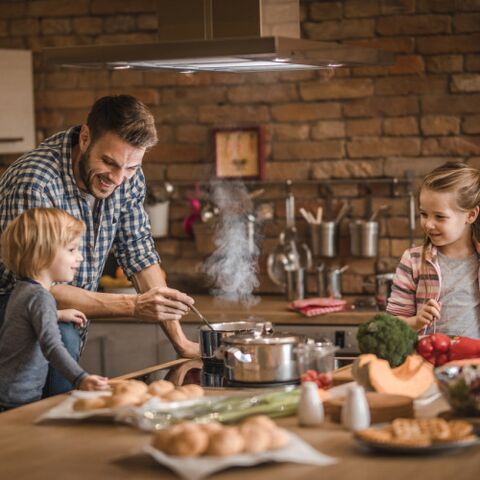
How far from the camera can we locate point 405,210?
17.1ft

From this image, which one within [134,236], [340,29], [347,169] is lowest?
[134,236]

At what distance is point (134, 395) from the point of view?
246 centimetres

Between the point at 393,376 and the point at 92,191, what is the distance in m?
1.26

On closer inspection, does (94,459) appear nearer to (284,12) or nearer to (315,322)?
(284,12)

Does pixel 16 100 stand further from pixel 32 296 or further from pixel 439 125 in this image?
pixel 32 296

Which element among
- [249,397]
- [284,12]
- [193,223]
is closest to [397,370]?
[249,397]

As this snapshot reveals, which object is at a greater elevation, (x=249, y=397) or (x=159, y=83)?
(x=159, y=83)

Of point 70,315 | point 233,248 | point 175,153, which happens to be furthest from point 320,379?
point 175,153

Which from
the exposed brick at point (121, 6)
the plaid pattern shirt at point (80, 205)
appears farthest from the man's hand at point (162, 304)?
the exposed brick at point (121, 6)

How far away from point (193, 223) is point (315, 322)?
1.04m

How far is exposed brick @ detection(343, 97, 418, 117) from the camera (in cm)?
518

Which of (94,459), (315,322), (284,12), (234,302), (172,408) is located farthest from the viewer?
(234,302)

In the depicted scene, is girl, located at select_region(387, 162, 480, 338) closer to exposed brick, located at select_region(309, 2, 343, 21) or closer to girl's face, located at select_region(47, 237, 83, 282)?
girl's face, located at select_region(47, 237, 83, 282)

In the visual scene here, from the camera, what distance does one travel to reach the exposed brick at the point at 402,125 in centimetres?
518
